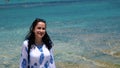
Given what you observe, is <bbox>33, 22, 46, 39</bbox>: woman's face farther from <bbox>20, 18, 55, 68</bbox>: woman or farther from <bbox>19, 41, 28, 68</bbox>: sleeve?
<bbox>19, 41, 28, 68</bbox>: sleeve

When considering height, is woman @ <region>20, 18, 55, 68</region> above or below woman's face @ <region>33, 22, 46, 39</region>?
below

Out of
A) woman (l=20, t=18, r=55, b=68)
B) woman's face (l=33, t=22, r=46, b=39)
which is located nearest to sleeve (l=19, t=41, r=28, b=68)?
woman (l=20, t=18, r=55, b=68)

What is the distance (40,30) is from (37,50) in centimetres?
27

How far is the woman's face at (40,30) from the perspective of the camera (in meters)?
4.21

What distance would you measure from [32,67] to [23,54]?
8.3 inches

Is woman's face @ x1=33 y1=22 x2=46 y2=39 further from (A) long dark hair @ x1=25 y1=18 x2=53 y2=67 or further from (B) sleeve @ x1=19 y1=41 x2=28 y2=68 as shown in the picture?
(B) sleeve @ x1=19 y1=41 x2=28 y2=68

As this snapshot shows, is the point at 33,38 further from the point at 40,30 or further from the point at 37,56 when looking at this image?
the point at 37,56

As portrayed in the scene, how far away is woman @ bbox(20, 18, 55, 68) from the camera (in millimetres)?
4168

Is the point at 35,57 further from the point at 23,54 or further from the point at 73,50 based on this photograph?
the point at 73,50

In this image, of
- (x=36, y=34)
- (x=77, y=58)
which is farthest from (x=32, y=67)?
(x=77, y=58)

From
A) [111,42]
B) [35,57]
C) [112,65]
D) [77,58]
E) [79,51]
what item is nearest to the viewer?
[35,57]

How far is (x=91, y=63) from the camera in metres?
11.1

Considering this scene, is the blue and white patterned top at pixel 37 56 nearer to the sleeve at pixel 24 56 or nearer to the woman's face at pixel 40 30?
the sleeve at pixel 24 56

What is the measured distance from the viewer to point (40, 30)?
4219mm
